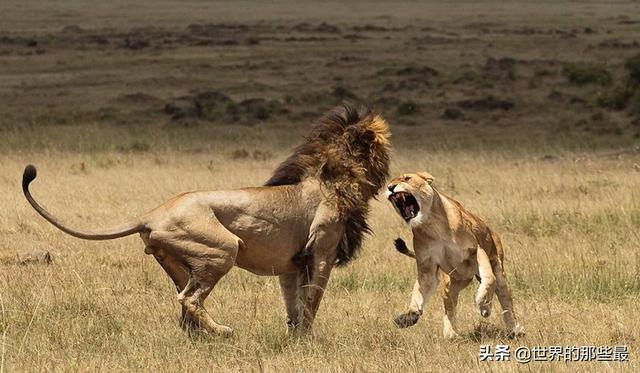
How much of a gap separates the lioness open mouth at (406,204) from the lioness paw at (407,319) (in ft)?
1.73

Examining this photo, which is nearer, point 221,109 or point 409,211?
point 409,211

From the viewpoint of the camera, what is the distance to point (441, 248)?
6.74 m

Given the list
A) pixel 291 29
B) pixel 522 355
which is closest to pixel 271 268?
pixel 522 355

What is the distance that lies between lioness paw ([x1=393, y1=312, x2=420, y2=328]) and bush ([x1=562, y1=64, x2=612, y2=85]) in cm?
2094

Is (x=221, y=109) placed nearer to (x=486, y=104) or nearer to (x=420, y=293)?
(x=486, y=104)

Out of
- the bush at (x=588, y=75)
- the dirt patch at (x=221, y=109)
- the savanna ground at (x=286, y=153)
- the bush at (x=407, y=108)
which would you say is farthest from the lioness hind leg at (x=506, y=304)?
the bush at (x=588, y=75)

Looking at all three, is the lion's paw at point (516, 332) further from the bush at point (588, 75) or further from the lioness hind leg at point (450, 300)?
the bush at point (588, 75)

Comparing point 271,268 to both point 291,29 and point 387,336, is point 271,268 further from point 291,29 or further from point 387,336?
point 291,29

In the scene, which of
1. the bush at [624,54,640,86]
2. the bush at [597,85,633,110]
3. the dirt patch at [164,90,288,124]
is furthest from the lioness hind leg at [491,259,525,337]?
the bush at [624,54,640,86]

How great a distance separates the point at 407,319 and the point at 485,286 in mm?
445

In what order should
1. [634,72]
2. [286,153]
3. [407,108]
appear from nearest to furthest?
1. [286,153]
2. [407,108]
3. [634,72]

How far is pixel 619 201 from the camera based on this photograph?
11883 millimetres

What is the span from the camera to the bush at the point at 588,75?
26.9 meters

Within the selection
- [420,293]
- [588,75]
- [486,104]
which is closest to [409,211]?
[420,293]
